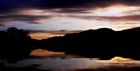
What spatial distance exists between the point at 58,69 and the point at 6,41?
6212 inches

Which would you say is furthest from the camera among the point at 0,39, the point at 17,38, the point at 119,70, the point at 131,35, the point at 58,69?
the point at 17,38

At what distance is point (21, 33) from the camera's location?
19500 centimetres

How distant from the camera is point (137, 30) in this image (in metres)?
170

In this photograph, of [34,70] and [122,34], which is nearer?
[34,70]

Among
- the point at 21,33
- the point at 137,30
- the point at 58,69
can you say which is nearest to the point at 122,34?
the point at 137,30

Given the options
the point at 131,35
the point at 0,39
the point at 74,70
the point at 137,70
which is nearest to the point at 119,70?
the point at 137,70

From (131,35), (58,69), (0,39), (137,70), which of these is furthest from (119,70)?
(0,39)

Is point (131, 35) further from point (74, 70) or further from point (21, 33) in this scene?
point (74, 70)

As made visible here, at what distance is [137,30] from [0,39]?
88.4m

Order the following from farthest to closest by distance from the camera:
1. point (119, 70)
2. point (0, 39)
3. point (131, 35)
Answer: point (0, 39) < point (131, 35) < point (119, 70)

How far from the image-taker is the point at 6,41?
597 ft

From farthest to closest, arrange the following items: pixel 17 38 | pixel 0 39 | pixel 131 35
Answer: pixel 17 38
pixel 0 39
pixel 131 35

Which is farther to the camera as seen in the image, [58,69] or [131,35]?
[131,35]

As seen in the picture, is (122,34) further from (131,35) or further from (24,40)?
(24,40)
